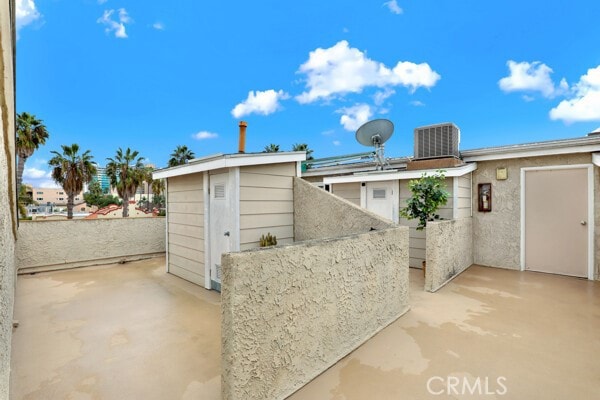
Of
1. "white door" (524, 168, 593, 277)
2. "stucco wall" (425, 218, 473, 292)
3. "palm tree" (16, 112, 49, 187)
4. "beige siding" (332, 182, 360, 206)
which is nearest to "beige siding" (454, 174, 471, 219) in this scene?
"stucco wall" (425, 218, 473, 292)

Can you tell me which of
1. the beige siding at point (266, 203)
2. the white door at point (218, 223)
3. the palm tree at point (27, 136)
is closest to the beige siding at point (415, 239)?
the beige siding at point (266, 203)

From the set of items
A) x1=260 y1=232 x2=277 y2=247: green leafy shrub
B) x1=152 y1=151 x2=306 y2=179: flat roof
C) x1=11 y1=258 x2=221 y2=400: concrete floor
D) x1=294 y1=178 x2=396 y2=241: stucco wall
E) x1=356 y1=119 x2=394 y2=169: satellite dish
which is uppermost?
x1=356 y1=119 x2=394 y2=169: satellite dish

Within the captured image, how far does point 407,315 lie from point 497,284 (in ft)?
9.34

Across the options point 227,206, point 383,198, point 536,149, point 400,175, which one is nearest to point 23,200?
point 227,206

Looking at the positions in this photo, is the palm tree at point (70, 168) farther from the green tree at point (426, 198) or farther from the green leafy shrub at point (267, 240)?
the green tree at point (426, 198)

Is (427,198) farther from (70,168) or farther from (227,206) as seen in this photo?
(70,168)

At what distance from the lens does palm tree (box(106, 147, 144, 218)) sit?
27594 millimetres

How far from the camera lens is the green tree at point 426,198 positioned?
5773 mm

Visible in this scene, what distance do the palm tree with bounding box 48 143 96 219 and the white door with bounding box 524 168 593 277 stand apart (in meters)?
28.6

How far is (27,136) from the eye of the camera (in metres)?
15.8

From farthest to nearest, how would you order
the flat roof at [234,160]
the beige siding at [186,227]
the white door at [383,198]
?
1. the white door at [383,198]
2. the beige siding at [186,227]
3. the flat roof at [234,160]

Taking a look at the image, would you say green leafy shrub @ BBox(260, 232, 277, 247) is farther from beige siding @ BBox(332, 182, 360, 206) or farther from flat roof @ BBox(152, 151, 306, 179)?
beige siding @ BBox(332, 182, 360, 206)

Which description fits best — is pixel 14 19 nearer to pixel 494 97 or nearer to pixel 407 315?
pixel 407 315

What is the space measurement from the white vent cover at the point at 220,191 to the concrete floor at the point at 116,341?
1947 mm
